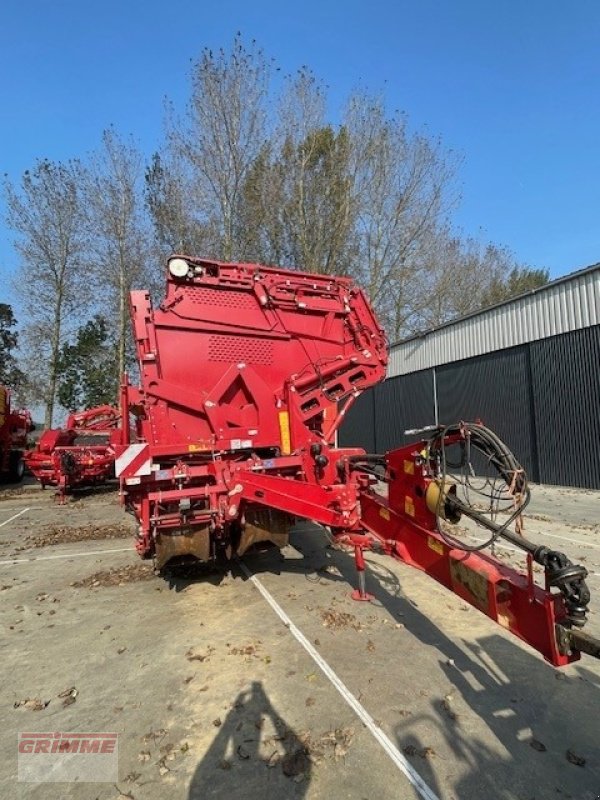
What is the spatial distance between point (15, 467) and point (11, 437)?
1365mm

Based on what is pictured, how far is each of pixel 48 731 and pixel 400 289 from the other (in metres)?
23.6

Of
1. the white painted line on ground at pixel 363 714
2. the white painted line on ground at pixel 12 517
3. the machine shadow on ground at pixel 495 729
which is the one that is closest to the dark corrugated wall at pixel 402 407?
the white painted line on ground at pixel 12 517

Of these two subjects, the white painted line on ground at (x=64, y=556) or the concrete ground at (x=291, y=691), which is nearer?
the concrete ground at (x=291, y=691)

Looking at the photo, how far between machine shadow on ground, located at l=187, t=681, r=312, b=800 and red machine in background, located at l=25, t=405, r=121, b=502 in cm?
1075

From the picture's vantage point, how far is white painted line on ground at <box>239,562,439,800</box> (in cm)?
252

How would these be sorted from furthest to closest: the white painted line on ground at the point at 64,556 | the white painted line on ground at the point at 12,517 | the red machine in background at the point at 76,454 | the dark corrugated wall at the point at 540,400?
the red machine in background at the point at 76,454 → the dark corrugated wall at the point at 540,400 → the white painted line on ground at the point at 12,517 → the white painted line on ground at the point at 64,556

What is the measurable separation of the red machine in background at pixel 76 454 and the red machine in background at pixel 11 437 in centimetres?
469

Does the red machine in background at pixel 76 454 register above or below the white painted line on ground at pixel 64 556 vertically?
above

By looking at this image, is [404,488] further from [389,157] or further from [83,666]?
[389,157]


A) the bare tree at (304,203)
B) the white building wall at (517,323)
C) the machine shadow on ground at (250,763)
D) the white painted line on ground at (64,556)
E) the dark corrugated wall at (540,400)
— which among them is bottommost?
the machine shadow on ground at (250,763)

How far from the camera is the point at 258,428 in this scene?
564 centimetres

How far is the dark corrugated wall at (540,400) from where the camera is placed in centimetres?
1291

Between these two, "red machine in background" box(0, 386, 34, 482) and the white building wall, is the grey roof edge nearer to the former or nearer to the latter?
the white building wall

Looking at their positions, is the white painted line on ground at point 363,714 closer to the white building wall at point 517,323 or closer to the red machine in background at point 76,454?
the red machine in background at point 76,454
